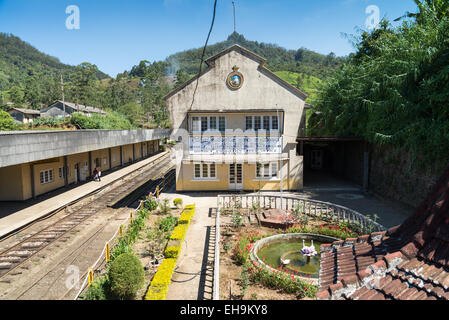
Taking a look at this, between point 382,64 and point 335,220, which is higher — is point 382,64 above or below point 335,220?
above

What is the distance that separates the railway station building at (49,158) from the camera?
573 inches

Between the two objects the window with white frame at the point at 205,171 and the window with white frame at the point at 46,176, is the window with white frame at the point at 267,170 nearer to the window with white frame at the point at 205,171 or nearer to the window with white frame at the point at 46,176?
the window with white frame at the point at 205,171

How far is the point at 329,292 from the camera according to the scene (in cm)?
390

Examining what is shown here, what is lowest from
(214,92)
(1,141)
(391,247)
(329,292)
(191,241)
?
(191,241)

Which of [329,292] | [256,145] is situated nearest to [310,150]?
[256,145]

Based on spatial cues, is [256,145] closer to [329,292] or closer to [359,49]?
[359,49]

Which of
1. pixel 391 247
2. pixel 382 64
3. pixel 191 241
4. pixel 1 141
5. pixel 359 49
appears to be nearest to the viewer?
pixel 391 247

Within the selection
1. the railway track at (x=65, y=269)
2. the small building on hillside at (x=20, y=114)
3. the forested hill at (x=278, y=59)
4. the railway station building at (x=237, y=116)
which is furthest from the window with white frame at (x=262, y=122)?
the forested hill at (x=278, y=59)

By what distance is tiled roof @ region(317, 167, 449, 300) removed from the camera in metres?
3.40

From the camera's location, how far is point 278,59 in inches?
6176

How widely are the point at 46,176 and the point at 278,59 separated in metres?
151

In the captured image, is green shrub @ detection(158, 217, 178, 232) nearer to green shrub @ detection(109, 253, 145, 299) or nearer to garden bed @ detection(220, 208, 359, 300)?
garden bed @ detection(220, 208, 359, 300)
